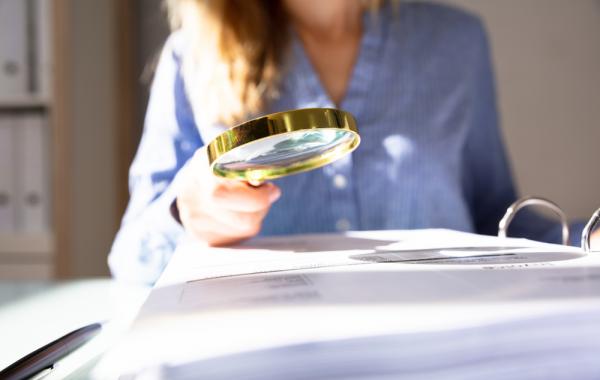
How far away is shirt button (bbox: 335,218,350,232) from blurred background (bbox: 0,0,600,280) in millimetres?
818

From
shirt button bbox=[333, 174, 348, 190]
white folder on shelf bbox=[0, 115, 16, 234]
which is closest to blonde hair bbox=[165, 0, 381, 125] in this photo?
shirt button bbox=[333, 174, 348, 190]

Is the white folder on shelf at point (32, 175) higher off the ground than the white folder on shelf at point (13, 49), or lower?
lower

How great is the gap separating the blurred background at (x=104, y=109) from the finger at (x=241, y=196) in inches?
38.4

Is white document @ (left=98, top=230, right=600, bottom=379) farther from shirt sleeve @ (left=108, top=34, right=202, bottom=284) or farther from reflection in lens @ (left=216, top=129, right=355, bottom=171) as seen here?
shirt sleeve @ (left=108, top=34, right=202, bottom=284)

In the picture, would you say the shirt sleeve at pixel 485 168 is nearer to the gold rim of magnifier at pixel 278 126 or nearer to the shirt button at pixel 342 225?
the shirt button at pixel 342 225

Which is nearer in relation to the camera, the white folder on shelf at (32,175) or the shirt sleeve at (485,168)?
the shirt sleeve at (485,168)

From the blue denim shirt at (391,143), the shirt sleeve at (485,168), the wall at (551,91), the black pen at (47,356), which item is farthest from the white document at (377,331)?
the wall at (551,91)

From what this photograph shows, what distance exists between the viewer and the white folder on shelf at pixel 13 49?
1.31 meters

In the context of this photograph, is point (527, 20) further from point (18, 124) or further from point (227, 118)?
point (18, 124)

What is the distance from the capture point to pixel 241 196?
Answer: 484mm

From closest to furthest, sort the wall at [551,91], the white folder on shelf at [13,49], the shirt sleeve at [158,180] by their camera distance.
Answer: the shirt sleeve at [158,180]
the white folder on shelf at [13,49]
the wall at [551,91]

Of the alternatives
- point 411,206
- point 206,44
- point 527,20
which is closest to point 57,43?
point 206,44

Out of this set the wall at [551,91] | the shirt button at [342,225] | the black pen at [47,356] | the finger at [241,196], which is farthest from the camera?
the wall at [551,91]

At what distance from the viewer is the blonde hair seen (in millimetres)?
787
